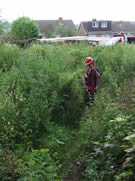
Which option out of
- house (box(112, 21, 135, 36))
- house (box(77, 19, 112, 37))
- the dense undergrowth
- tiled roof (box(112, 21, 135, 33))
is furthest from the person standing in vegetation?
tiled roof (box(112, 21, 135, 33))

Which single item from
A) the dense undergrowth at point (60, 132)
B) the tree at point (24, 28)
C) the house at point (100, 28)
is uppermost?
the house at point (100, 28)

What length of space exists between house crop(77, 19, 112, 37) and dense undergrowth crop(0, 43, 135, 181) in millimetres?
53289

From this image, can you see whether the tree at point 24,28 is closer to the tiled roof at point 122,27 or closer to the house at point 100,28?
the house at point 100,28

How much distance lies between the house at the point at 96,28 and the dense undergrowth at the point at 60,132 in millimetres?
53289

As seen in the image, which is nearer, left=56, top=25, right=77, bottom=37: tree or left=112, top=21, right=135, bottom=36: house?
left=56, top=25, right=77, bottom=37: tree

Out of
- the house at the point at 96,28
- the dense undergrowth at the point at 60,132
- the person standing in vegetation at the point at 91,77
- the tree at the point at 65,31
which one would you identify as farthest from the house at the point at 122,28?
the dense undergrowth at the point at 60,132

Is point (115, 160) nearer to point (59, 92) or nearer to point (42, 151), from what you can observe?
point (42, 151)

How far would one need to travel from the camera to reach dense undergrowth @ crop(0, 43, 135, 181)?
3.51 meters

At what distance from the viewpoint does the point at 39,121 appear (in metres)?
4.95

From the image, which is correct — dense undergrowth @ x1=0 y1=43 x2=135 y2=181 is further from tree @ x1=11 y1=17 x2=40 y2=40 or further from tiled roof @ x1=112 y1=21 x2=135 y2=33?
tiled roof @ x1=112 y1=21 x2=135 y2=33

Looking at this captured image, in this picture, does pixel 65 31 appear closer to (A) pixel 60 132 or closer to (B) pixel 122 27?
(B) pixel 122 27

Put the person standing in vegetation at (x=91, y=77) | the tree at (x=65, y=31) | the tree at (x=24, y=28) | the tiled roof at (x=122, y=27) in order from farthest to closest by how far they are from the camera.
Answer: the tiled roof at (x=122, y=27) < the tree at (x=65, y=31) < the tree at (x=24, y=28) < the person standing in vegetation at (x=91, y=77)

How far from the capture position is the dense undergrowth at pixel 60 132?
3.51 m

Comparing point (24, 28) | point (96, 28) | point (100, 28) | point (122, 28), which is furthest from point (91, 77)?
point (122, 28)
